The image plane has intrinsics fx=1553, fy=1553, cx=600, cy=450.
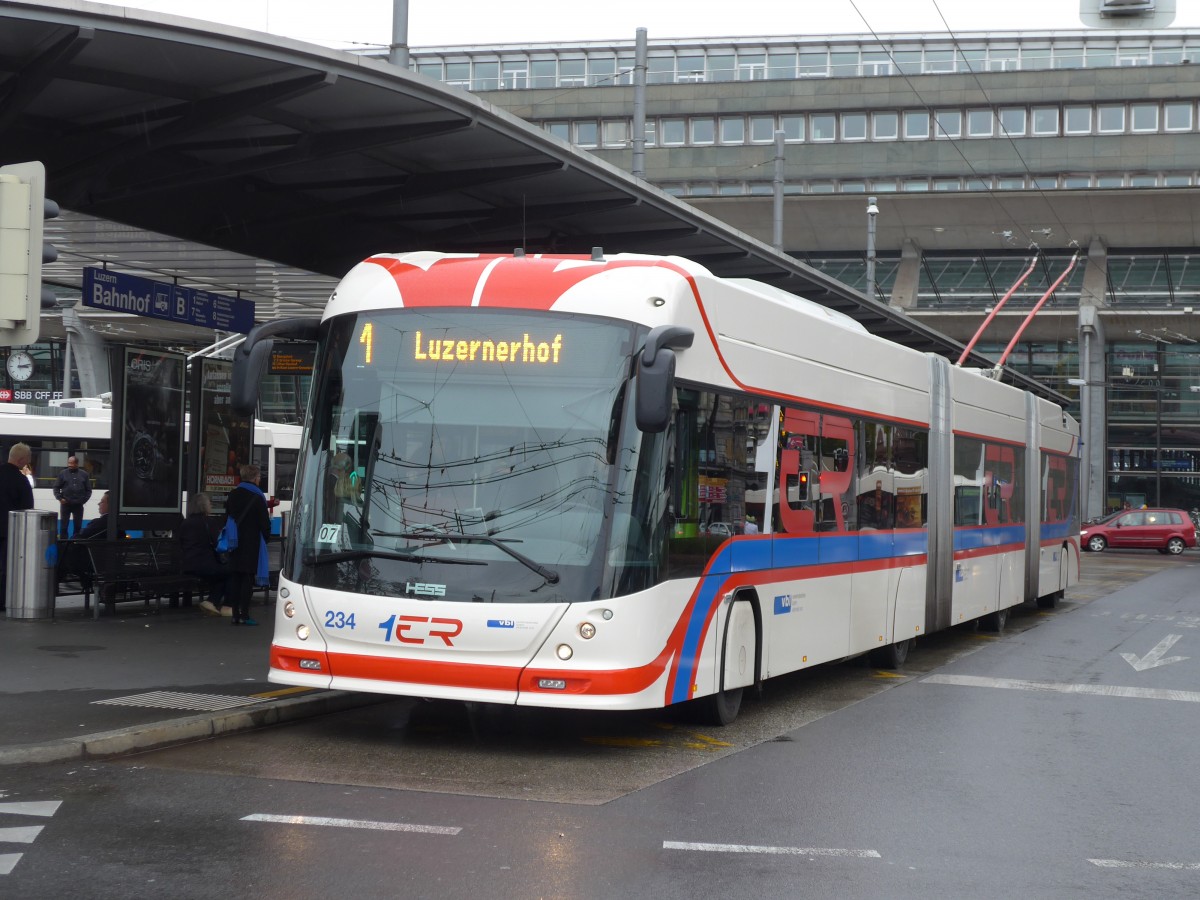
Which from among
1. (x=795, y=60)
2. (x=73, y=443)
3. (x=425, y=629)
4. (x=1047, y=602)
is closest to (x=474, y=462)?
(x=425, y=629)

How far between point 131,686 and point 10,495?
19.9ft

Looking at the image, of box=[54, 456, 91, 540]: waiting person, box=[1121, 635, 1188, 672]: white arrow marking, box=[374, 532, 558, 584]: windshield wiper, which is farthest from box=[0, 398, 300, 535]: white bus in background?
box=[374, 532, 558, 584]: windshield wiper

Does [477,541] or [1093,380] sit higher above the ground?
[1093,380]

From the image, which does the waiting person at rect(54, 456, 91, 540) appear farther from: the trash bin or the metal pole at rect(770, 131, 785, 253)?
the metal pole at rect(770, 131, 785, 253)

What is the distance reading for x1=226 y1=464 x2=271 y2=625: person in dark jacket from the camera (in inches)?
607

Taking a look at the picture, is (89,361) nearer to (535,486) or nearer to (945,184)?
(945,184)

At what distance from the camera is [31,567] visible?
50.2 ft

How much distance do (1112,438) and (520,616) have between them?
52.9 m

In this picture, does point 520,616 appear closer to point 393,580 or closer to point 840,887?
point 393,580

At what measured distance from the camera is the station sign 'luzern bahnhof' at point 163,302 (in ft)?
50.4

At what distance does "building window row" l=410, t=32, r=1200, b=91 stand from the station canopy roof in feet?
118

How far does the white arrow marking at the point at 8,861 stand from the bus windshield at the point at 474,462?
300 centimetres

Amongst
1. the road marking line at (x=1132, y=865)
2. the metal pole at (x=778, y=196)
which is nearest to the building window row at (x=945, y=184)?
the metal pole at (x=778, y=196)

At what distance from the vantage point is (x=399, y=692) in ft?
28.9
